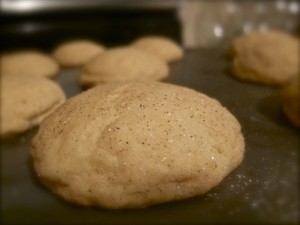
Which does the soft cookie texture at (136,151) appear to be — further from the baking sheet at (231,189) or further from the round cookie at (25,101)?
the round cookie at (25,101)

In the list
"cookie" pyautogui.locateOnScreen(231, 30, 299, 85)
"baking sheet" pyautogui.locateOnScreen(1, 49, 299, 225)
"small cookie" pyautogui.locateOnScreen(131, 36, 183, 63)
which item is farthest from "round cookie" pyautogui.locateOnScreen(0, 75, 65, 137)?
"cookie" pyautogui.locateOnScreen(231, 30, 299, 85)

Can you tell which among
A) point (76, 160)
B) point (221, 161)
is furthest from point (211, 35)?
point (76, 160)

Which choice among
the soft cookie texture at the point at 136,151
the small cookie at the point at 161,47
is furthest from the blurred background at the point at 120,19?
the soft cookie texture at the point at 136,151

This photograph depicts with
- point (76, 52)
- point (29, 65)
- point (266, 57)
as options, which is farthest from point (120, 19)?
point (266, 57)

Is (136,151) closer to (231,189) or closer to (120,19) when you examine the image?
(231,189)

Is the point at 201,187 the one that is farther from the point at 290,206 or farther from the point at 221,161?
the point at 290,206

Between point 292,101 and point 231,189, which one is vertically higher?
point 292,101

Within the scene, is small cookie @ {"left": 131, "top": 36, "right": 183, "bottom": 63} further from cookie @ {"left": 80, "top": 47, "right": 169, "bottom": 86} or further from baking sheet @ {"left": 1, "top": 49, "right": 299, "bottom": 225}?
baking sheet @ {"left": 1, "top": 49, "right": 299, "bottom": 225}
